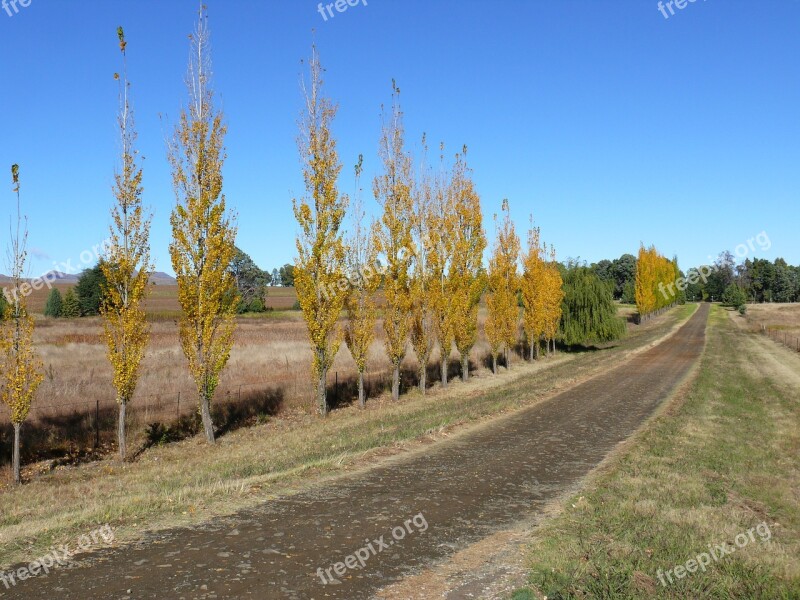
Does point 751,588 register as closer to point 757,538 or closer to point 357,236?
point 757,538

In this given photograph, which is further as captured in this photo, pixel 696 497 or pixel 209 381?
pixel 209 381

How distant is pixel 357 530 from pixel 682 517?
530 centimetres

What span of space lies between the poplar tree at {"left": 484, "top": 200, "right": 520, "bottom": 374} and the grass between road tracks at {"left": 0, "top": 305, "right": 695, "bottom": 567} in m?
9.89

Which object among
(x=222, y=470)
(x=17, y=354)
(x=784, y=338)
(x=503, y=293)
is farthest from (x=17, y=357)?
(x=784, y=338)

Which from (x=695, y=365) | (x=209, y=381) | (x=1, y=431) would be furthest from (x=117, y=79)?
(x=695, y=365)

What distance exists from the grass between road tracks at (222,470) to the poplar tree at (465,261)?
5346mm

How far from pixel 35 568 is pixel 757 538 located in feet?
32.8

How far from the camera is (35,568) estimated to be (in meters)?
7.39

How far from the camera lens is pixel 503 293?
3941cm

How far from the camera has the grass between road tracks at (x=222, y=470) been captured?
937cm

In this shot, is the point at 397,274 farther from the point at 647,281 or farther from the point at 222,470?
the point at 647,281

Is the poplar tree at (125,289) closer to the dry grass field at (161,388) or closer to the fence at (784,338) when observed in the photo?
the dry grass field at (161,388)

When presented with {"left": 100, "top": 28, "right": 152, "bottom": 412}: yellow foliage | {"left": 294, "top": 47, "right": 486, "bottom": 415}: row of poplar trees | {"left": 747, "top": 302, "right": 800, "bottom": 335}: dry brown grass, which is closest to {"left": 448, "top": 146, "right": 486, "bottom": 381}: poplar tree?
{"left": 294, "top": 47, "right": 486, "bottom": 415}: row of poplar trees

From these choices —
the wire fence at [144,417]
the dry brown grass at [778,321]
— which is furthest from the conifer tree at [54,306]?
the dry brown grass at [778,321]
